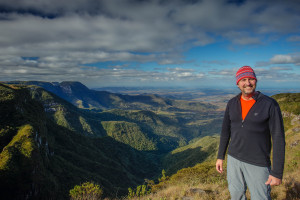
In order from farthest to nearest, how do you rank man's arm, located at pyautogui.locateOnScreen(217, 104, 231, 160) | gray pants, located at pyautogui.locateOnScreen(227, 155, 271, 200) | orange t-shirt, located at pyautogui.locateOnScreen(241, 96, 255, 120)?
man's arm, located at pyautogui.locateOnScreen(217, 104, 231, 160)
orange t-shirt, located at pyautogui.locateOnScreen(241, 96, 255, 120)
gray pants, located at pyautogui.locateOnScreen(227, 155, 271, 200)

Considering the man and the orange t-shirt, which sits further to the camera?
the orange t-shirt

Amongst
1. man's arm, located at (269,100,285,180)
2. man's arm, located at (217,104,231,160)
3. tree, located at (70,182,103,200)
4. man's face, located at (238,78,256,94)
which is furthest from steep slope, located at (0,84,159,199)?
man's face, located at (238,78,256,94)

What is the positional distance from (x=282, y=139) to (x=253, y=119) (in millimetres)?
758

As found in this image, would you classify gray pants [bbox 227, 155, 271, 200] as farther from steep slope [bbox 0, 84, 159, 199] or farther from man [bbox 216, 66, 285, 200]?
steep slope [bbox 0, 84, 159, 199]

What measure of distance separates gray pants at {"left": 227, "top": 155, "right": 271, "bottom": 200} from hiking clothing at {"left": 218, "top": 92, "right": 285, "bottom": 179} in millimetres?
199

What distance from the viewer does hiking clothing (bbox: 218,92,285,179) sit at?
397 cm

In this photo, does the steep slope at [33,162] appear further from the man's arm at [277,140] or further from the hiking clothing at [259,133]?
the man's arm at [277,140]

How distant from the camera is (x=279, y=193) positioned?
6.67 m

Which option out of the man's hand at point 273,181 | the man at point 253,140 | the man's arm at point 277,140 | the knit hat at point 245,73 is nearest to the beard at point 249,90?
the man at point 253,140

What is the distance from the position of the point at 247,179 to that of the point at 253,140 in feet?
4.07

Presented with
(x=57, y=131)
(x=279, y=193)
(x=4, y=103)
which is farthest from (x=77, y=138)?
(x=279, y=193)

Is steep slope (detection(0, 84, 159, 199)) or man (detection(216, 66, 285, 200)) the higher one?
man (detection(216, 66, 285, 200))

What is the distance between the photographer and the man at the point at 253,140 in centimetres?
401

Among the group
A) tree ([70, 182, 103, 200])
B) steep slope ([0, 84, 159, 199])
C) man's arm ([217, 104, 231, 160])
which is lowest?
steep slope ([0, 84, 159, 199])
